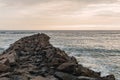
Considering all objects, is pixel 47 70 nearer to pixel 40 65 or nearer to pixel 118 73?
pixel 40 65

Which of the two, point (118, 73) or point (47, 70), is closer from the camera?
point (47, 70)

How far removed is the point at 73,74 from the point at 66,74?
A: 0.53 meters

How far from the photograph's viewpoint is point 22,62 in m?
13.0

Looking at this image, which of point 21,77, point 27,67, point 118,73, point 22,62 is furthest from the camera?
point 118,73

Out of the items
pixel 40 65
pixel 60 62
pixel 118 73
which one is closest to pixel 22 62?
pixel 40 65

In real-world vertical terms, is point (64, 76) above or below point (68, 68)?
below

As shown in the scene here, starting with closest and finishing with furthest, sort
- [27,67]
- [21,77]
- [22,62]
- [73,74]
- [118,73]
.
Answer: [21,77] < [73,74] < [27,67] < [22,62] < [118,73]

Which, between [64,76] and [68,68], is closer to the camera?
[64,76]

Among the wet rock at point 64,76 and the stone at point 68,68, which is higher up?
the stone at point 68,68

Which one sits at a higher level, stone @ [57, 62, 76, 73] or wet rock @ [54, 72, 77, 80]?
stone @ [57, 62, 76, 73]

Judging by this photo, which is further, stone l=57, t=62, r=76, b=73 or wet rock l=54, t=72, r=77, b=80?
stone l=57, t=62, r=76, b=73

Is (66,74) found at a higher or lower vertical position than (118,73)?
higher

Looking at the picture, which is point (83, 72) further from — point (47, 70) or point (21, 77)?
point (21, 77)

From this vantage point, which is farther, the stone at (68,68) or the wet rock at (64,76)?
the stone at (68,68)
